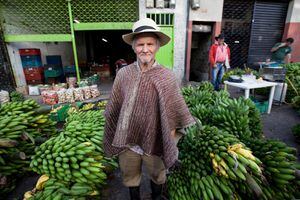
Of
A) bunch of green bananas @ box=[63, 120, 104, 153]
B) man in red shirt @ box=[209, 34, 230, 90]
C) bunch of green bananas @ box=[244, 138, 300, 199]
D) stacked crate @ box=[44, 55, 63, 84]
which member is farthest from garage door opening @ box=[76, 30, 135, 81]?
bunch of green bananas @ box=[244, 138, 300, 199]

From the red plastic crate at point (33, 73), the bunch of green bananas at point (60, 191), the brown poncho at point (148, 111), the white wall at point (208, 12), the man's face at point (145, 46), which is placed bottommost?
the bunch of green bananas at point (60, 191)

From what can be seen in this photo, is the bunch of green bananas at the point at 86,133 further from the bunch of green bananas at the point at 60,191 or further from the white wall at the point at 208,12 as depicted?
the white wall at the point at 208,12

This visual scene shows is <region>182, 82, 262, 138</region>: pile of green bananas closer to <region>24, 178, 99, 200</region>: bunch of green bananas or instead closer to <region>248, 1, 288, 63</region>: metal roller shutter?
<region>24, 178, 99, 200</region>: bunch of green bananas

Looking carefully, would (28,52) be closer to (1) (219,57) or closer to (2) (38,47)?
(2) (38,47)

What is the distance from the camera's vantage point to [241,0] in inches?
308

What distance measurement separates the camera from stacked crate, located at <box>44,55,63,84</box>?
7.40 meters

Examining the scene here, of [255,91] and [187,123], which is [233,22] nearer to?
[255,91]

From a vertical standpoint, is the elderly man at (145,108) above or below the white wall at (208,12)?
below

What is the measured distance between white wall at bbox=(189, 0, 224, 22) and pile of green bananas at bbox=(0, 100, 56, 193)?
6626mm

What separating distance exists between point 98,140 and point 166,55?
563 centimetres

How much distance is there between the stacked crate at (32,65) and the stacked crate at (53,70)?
0.84 ft

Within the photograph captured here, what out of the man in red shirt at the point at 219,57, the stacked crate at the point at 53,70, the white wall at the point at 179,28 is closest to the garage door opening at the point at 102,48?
the stacked crate at the point at 53,70

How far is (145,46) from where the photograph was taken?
1533 mm

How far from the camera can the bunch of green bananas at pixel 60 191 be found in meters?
1.57
